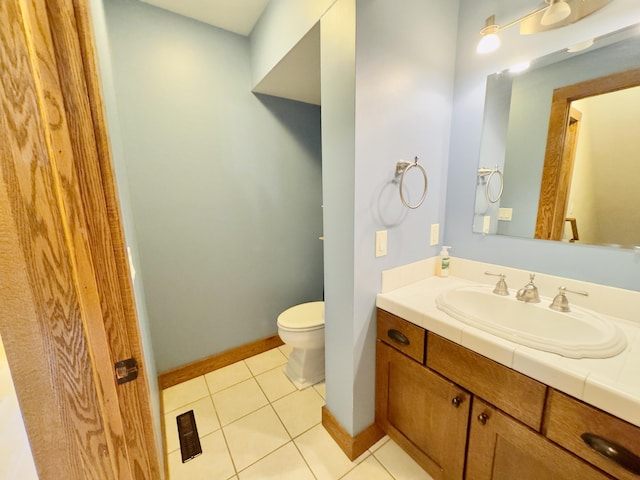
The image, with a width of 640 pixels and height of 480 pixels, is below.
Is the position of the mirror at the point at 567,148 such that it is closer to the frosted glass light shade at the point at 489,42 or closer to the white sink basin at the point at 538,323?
the frosted glass light shade at the point at 489,42

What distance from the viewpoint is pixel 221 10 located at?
57.7 inches

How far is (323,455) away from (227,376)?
0.92 m

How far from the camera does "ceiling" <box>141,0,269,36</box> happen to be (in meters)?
1.40

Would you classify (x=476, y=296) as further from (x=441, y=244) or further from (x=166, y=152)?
(x=166, y=152)

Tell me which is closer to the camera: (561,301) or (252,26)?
(561,301)

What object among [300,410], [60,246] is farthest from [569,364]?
[300,410]

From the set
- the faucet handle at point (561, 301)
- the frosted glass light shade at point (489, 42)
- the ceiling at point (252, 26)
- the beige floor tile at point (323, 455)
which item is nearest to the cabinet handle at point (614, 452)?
the faucet handle at point (561, 301)

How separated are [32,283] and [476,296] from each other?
151cm

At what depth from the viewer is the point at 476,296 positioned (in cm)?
122

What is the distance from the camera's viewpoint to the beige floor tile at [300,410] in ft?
4.73

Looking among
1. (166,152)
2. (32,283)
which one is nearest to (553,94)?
(32,283)

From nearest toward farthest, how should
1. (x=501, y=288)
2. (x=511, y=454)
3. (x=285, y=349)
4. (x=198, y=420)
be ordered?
(x=511, y=454) → (x=501, y=288) → (x=198, y=420) → (x=285, y=349)

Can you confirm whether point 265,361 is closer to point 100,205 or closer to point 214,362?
point 214,362

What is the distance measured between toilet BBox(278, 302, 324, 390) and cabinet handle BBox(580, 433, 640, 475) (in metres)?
1.24
